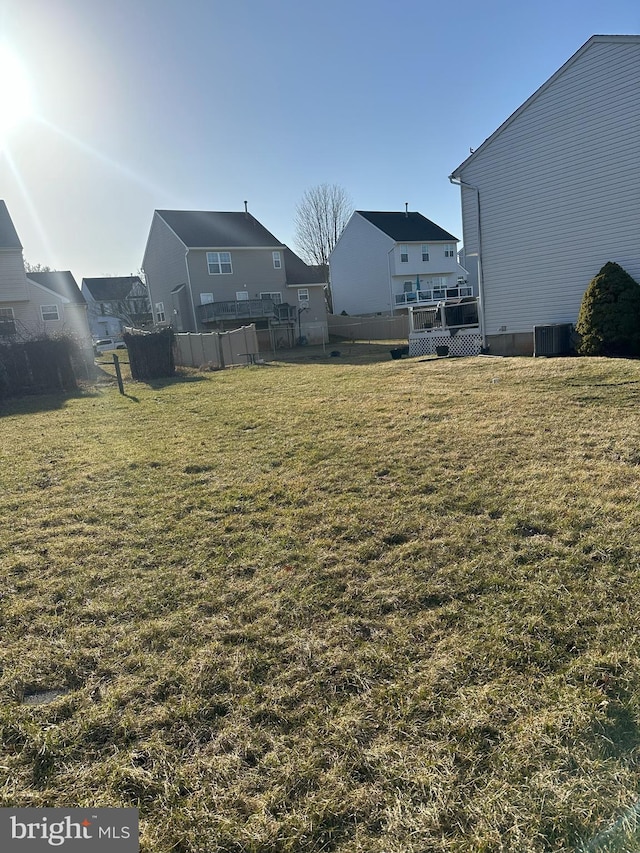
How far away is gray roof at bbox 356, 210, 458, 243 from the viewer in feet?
115

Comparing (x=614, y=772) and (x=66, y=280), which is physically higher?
(x=66, y=280)

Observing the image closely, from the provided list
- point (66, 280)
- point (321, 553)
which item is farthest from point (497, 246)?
point (66, 280)

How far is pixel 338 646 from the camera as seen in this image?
2479 millimetres

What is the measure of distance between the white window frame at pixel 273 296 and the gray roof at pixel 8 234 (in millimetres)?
13018

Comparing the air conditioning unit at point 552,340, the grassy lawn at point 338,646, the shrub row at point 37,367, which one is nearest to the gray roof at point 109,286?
the shrub row at point 37,367

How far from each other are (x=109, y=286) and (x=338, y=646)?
195 ft

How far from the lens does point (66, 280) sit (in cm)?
3800

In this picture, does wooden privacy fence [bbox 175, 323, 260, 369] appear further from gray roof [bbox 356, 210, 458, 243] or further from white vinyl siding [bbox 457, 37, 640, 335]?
gray roof [bbox 356, 210, 458, 243]

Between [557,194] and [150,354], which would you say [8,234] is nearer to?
[150,354]

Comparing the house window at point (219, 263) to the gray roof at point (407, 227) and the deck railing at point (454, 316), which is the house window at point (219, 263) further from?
the deck railing at point (454, 316)

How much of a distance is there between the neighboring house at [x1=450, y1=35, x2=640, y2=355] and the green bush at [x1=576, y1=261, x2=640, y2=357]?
1.10 m

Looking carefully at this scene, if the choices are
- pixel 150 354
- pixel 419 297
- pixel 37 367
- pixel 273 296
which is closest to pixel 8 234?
pixel 150 354

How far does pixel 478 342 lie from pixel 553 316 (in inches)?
97.8

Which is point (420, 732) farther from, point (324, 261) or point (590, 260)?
point (324, 261)
